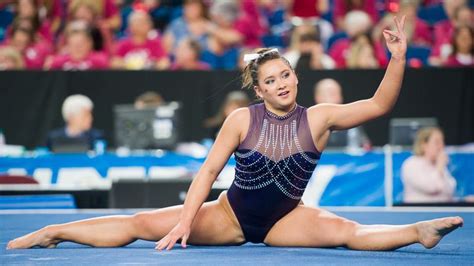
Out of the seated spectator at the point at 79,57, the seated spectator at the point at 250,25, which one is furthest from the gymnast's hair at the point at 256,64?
the seated spectator at the point at 250,25

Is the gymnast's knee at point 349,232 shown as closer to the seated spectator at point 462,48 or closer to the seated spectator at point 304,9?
the seated spectator at point 462,48

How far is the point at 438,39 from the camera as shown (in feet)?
32.8

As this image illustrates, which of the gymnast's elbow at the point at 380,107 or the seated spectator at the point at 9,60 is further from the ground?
the seated spectator at the point at 9,60

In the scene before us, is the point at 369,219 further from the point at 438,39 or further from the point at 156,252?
the point at 438,39

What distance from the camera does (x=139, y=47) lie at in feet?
32.0

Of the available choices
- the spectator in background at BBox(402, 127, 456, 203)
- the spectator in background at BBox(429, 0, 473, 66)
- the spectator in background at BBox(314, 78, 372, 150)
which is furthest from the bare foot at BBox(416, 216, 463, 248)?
the spectator in background at BBox(429, 0, 473, 66)

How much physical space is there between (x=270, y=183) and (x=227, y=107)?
379 cm

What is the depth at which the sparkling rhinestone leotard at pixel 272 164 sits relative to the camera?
4543 mm

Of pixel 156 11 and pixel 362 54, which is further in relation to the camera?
pixel 156 11

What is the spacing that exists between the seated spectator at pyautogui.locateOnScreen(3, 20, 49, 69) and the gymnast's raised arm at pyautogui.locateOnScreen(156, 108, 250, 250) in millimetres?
5658

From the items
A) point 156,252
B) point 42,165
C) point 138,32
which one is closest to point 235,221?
point 156,252

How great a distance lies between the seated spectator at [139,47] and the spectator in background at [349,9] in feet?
6.33

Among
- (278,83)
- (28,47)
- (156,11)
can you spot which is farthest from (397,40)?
(156,11)

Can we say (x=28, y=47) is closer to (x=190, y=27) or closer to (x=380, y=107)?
(x=190, y=27)
